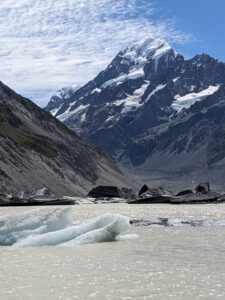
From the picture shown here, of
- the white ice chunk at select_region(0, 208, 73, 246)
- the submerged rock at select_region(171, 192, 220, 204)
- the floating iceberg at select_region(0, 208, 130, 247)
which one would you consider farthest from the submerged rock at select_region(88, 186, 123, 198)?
the floating iceberg at select_region(0, 208, 130, 247)

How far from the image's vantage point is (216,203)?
12400 cm

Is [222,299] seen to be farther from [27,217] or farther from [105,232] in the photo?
[27,217]

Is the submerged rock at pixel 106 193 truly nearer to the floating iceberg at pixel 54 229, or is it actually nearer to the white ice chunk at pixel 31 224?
the white ice chunk at pixel 31 224

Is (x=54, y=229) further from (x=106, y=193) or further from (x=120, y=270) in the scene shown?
(x=106, y=193)

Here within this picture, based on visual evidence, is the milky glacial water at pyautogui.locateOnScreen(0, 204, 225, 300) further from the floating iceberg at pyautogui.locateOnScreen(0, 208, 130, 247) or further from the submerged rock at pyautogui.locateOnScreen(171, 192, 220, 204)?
the submerged rock at pyautogui.locateOnScreen(171, 192, 220, 204)

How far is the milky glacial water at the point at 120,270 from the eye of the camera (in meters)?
26.8

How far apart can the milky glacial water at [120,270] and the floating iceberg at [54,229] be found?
4.61 ft

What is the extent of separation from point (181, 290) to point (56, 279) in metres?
6.73

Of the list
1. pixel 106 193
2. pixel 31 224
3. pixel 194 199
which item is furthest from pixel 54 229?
pixel 106 193

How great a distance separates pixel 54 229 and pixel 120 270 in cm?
1605

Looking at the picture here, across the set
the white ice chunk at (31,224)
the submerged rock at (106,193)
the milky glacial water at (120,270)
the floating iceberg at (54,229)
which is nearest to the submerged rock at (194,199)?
the submerged rock at (106,193)

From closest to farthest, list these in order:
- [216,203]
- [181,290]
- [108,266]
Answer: [181,290] < [108,266] < [216,203]

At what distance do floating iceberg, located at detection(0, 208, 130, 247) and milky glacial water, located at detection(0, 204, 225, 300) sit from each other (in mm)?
1405

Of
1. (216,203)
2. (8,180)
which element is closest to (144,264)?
(216,203)
